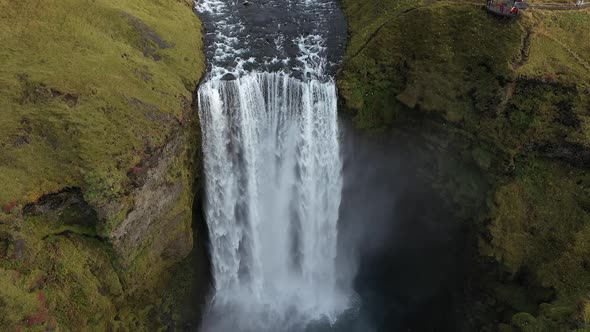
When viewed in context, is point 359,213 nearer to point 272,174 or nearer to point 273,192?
point 273,192

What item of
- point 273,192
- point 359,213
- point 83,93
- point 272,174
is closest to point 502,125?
point 359,213

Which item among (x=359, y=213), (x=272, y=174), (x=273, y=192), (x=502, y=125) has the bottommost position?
(x=359, y=213)

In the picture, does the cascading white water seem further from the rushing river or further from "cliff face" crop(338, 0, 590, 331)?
"cliff face" crop(338, 0, 590, 331)

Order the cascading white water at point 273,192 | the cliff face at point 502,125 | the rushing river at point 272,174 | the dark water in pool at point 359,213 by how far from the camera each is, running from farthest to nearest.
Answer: the dark water in pool at point 359,213 < the rushing river at point 272,174 < the cascading white water at point 273,192 < the cliff face at point 502,125

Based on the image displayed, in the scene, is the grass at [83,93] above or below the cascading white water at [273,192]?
above

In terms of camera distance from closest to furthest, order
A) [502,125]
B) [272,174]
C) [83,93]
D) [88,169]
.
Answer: [88,169] < [83,93] < [502,125] < [272,174]

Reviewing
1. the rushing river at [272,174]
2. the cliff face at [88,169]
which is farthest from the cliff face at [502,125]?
the cliff face at [88,169]

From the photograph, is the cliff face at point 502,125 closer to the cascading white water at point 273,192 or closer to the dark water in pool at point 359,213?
the dark water in pool at point 359,213
